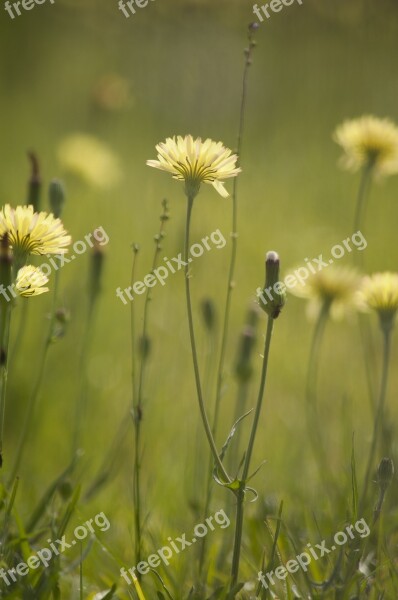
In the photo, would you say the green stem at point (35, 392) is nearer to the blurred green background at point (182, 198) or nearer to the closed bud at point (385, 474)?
the blurred green background at point (182, 198)

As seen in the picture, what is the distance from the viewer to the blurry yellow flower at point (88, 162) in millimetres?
2029

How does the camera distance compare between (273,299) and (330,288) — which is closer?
(273,299)

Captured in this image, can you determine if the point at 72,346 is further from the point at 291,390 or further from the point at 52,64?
the point at 52,64

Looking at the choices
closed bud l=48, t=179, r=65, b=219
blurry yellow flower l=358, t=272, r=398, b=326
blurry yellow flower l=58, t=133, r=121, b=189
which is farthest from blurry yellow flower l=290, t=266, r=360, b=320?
blurry yellow flower l=58, t=133, r=121, b=189

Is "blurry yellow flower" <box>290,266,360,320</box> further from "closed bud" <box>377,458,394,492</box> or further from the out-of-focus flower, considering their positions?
the out-of-focus flower

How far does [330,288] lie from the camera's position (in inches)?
50.9

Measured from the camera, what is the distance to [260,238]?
276cm

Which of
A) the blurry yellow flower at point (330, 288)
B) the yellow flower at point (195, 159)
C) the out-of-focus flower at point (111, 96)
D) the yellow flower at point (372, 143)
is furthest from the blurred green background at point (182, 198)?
A: the yellow flower at point (195, 159)

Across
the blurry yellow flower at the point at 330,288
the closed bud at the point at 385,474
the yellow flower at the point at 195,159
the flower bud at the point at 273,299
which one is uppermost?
the blurry yellow flower at the point at 330,288

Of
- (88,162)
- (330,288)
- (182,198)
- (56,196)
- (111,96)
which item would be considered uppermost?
(182,198)

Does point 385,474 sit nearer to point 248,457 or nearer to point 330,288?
point 248,457

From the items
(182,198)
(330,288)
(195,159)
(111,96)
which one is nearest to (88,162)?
(111,96)

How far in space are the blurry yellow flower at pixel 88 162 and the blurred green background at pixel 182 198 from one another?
1.6 inches

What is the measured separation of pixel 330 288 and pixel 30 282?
62 cm
